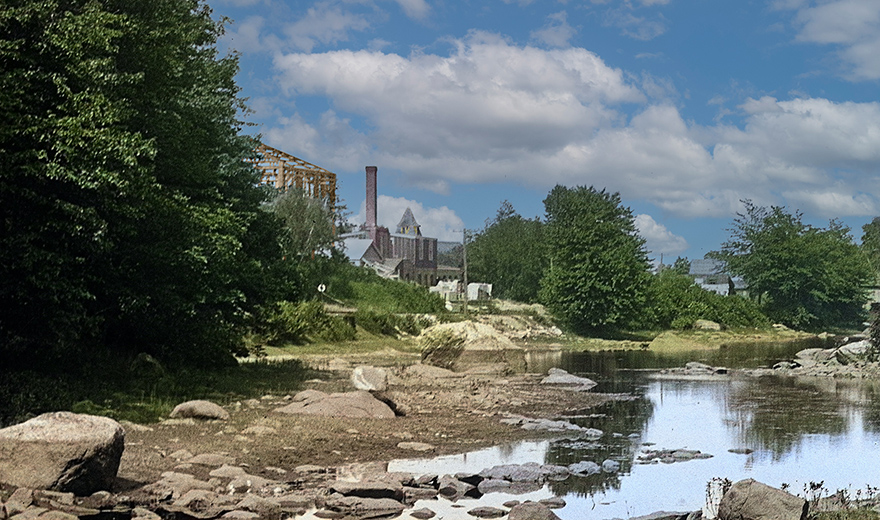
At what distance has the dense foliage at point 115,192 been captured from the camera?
685 inches

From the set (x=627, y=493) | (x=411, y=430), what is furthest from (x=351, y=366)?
(x=627, y=493)

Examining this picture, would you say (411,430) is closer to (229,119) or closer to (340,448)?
(340,448)

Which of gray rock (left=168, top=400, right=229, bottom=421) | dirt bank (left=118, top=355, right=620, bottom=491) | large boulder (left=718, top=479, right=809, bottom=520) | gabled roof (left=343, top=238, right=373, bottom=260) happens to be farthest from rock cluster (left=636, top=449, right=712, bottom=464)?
gabled roof (left=343, top=238, right=373, bottom=260)

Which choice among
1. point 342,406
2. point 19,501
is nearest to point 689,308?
point 342,406

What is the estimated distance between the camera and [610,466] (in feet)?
48.9

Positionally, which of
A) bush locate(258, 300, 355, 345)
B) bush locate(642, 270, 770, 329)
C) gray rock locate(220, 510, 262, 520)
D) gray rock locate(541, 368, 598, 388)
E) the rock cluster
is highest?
bush locate(642, 270, 770, 329)

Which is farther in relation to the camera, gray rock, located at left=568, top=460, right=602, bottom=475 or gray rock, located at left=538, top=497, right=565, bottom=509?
gray rock, located at left=568, top=460, right=602, bottom=475

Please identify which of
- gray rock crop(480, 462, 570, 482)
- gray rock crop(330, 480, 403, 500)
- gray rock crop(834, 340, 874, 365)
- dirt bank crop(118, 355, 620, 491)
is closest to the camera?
gray rock crop(330, 480, 403, 500)

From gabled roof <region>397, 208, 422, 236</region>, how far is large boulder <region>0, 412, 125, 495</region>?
117422 mm

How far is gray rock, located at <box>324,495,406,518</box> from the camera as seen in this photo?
11.1 metres

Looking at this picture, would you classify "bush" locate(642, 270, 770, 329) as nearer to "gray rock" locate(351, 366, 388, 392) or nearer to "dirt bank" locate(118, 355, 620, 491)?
"dirt bank" locate(118, 355, 620, 491)

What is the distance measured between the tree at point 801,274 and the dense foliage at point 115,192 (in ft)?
215

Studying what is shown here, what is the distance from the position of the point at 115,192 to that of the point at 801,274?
75.2 meters

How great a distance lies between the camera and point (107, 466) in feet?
36.1
